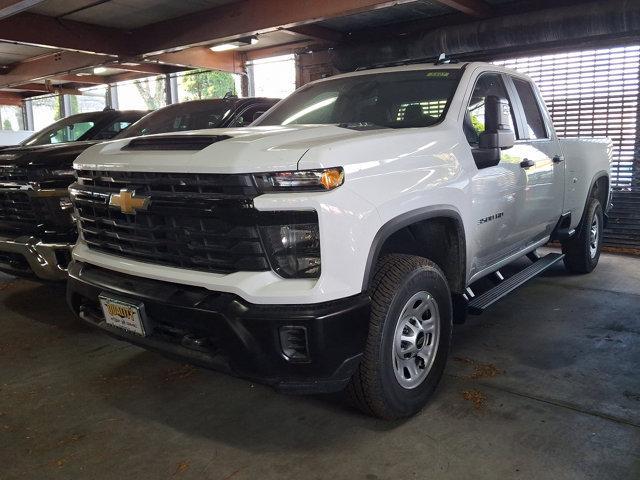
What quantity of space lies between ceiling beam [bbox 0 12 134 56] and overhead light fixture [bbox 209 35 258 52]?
67.6 inches

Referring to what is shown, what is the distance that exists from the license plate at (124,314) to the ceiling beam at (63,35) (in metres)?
7.81

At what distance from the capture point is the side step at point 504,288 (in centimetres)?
351

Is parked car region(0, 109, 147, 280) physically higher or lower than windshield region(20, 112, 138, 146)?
lower

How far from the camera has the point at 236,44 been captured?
1053cm

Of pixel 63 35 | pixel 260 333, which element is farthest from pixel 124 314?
pixel 63 35

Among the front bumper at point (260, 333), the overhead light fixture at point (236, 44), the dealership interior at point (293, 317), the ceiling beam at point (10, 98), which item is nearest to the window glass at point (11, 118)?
the ceiling beam at point (10, 98)

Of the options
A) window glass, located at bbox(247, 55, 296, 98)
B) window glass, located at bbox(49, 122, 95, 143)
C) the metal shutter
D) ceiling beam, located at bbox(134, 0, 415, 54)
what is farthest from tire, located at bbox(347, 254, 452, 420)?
window glass, located at bbox(247, 55, 296, 98)

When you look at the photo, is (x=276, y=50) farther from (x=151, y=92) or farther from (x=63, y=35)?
(x=151, y=92)

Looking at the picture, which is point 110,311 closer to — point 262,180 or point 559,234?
point 262,180

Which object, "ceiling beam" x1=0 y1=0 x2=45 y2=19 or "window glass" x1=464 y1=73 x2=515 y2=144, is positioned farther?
"ceiling beam" x1=0 y1=0 x2=45 y2=19

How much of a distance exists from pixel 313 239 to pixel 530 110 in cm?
299

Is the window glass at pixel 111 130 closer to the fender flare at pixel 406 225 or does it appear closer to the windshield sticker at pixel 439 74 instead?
the windshield sticker at pixel 439 74

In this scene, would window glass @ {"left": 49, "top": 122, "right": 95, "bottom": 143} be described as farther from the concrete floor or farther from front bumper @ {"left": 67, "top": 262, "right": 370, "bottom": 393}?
front bumper @ {"left": 67, "top": 262, "right": 370, "bottom": 393}

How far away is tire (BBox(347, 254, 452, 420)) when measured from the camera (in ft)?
8.54
